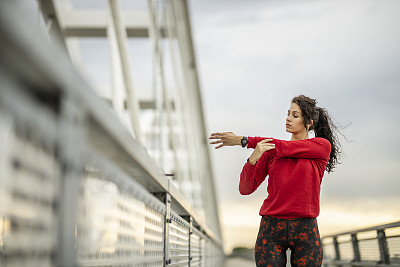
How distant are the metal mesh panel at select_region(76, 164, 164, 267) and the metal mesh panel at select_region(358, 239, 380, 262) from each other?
5.18m

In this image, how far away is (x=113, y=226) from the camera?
1458mm

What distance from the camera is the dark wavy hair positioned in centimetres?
312

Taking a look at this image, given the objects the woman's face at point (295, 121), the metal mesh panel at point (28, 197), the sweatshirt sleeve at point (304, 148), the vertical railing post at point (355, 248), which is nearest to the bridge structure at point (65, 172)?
the metal mesh panel at point (28, 197)

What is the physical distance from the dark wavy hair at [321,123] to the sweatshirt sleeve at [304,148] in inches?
7.9

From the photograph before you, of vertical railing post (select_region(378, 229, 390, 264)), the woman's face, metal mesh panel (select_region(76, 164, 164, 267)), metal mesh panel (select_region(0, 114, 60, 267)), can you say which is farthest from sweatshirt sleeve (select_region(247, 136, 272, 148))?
vertical railing post (select_region(378, 229, 390, 264))

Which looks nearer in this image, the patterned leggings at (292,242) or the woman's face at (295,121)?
the patterned leggings at (292,242)

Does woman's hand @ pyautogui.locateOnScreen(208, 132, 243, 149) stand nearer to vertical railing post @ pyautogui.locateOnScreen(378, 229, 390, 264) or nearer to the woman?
the woman

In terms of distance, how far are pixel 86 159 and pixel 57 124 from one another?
213mm

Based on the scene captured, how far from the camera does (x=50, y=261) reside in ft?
2.97

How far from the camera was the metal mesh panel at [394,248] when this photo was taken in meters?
5.86

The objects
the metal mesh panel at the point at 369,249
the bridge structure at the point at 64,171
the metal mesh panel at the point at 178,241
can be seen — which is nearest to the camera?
the bridge structure at the point at 64,171

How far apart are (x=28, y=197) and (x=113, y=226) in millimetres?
628

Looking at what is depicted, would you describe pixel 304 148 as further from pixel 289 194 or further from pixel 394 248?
pixel 394 248

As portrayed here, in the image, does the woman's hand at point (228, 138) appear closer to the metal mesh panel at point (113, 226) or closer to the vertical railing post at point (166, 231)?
the vertical railing post at point (166, 231)
